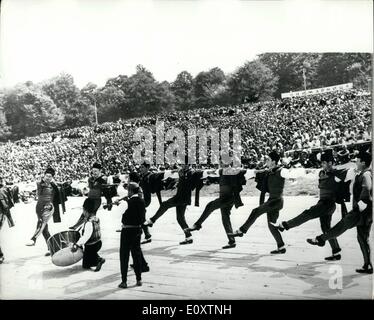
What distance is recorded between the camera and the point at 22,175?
27.1ft

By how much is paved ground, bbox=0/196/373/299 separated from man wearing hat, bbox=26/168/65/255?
194 millimetres

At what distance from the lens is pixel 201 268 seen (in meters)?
6.96

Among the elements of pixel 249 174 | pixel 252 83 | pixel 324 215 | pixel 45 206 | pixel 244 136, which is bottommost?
pixel 324 215

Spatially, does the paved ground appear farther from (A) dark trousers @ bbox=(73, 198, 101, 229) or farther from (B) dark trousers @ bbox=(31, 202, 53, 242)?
(A) dark trousers @ bbox=(73, 198, 101, 229)

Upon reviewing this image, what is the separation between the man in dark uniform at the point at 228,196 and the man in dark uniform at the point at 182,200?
469 millimetres

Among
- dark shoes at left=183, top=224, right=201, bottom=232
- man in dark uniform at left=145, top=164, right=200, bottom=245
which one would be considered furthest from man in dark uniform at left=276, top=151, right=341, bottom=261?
man in dark uniform at left=145, top=164, right=200, bottom=245

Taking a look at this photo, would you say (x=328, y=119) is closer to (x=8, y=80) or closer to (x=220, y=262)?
(x=220, y=262)

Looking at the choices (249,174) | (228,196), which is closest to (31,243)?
(228,196)

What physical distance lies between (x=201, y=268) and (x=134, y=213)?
165 centimetres

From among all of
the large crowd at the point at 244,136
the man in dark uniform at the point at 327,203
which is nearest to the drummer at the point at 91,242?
the large crowd at the point at 244,136

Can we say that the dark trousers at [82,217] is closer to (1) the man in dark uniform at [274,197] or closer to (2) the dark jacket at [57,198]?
(2) the dark jacket at [57,198]

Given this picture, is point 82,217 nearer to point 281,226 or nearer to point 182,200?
point 182,200
